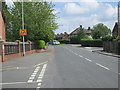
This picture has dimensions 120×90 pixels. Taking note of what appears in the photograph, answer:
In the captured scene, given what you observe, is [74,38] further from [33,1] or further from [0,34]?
[0,34]

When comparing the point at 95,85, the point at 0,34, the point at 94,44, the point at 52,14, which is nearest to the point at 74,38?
the point at 94,44

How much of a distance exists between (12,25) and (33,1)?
20.0 ft

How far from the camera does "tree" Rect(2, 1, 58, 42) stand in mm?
35438

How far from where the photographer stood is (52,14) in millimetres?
37344

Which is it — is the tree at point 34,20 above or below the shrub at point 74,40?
above

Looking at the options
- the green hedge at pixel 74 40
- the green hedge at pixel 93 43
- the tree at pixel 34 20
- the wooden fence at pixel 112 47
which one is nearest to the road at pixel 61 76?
the wooden fence at pixel 112 47

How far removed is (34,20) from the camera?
35656 millimetres

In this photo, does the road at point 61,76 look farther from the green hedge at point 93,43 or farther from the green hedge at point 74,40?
the green hedge at point 74,40

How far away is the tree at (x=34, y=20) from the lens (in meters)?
35.4

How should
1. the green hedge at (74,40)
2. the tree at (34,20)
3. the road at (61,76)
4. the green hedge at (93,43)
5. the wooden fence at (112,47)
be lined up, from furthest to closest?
the green hedge at (74,40) < the green hedge at (93,43) < the tree at (34,20) < the wooden fence at (112,47) < the road at (61,76)

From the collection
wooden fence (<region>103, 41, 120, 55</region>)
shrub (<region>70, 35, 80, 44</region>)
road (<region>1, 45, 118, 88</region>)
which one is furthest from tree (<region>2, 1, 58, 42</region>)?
shrub (<region>70, 35, 80, 44</region>)

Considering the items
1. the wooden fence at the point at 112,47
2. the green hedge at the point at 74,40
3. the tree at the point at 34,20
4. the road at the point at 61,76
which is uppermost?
the tree at the point at 34,20

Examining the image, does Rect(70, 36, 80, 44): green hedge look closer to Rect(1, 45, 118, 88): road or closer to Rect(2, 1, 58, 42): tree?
Rect(2, 1, 58, 42): tree

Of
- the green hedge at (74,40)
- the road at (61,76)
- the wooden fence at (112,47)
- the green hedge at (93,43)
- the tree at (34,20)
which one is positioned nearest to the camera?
the road at (61,76)
